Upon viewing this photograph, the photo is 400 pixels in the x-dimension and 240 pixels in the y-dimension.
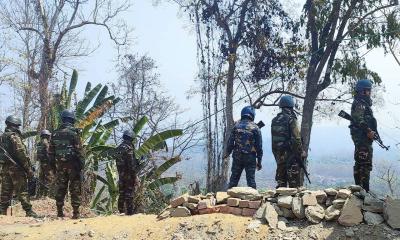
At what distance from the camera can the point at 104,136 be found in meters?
12.0

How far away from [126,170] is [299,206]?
3467 millimetres

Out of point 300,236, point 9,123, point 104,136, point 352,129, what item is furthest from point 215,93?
point 300,236

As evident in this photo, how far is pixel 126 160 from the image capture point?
316 inches

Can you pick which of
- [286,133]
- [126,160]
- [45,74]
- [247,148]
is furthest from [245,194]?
[45,74]

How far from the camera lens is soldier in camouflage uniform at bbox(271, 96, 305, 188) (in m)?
6.72

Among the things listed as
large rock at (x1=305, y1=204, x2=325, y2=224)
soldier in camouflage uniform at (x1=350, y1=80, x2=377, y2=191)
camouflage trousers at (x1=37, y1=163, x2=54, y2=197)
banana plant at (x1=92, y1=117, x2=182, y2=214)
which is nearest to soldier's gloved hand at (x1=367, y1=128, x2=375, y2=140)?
soldier in camouflage uniform at (x1=350, y1=80, x2=377, y2=191)

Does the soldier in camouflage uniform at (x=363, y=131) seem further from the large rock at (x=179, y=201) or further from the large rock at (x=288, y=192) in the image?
the large rock at (x=179, y=201)

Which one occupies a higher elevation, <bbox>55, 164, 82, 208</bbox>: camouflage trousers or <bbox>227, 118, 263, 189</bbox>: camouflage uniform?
<bbox>227, 118, 263, 189</bbox>: camouflage uniform

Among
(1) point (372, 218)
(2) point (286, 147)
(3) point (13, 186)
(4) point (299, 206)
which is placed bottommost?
(1) point (372, 218)

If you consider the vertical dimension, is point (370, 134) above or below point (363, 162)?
above

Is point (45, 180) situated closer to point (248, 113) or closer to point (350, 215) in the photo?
point (248, 113)

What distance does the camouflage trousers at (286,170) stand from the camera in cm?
679

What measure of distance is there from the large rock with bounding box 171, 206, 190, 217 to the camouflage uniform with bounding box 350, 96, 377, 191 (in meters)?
2.40

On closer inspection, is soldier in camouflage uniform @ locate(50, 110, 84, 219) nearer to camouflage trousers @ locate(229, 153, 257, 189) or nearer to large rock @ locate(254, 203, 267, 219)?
camouflage trousers @ locate(229, 153, 257, 189)
